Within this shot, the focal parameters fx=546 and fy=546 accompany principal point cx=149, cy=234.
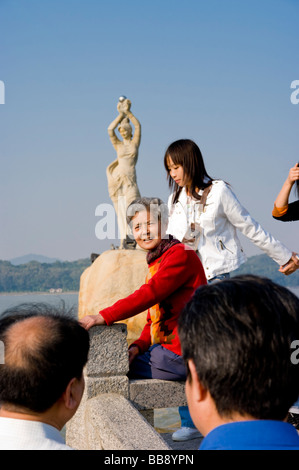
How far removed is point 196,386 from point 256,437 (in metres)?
0.17

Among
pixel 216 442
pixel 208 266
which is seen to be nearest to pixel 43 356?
pixel 216 442

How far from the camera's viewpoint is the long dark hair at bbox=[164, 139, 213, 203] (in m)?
3.43

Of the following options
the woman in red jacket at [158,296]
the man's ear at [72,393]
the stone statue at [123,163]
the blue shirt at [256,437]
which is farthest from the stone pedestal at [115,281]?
the blue shirt at [256,437]

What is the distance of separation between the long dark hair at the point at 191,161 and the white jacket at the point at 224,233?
9cm

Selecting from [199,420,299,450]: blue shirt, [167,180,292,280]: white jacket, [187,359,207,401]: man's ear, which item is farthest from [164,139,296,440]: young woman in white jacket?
[199,420,299,450]: blue shirt

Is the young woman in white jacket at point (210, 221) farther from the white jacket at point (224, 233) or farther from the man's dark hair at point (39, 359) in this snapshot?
the man's dark hair at point (39, 359)

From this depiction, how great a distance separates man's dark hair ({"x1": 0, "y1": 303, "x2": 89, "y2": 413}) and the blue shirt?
0.67 metres

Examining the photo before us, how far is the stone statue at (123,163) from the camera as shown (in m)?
13.4

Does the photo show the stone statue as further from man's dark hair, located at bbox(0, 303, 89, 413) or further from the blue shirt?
the blue shirt

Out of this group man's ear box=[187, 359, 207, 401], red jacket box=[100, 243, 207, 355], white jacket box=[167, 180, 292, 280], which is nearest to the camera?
man's ear box=[187, 359, 207, 401]

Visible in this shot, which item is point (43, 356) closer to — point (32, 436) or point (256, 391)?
point (32, 436)

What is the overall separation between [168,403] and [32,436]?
165 cm
